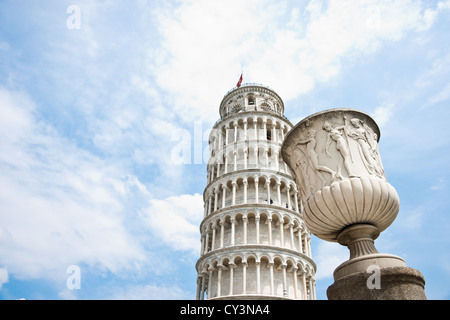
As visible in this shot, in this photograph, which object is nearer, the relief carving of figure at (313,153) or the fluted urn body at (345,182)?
the fluted urn body at (345,182)

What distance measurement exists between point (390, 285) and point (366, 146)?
2.30m

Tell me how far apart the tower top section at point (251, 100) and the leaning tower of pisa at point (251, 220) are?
0.70 metres

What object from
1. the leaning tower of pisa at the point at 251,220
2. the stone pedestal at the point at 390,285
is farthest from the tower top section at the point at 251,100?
the stone pedestal at the point at 390,285

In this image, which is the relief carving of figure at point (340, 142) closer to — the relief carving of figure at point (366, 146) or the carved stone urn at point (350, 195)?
the carved stone urn at point (350, 195)

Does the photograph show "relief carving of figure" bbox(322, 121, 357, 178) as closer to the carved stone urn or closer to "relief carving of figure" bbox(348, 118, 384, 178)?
the carved stone urn

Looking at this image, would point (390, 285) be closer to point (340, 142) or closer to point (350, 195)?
point (350, 195)

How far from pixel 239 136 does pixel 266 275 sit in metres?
15.2

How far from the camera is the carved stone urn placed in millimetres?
4355

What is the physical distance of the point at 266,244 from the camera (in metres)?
27.7

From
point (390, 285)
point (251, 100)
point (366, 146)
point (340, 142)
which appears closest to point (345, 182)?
point (340, 142)

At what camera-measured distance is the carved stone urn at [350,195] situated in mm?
4355
